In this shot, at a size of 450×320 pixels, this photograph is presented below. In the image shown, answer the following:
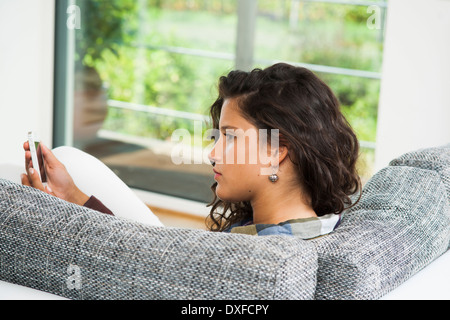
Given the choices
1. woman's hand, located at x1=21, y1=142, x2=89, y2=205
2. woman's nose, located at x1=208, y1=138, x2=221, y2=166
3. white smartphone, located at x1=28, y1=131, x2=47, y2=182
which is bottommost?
woman's hand, located at x1=21, y1=142, x2=89, y2=205

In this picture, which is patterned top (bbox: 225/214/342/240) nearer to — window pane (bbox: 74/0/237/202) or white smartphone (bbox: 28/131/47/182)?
white smartphone (bbox: 28/131/47/182)

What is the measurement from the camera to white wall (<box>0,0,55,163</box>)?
4.11 meters

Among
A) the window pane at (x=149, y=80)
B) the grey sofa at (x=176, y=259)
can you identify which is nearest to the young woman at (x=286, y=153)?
the grey sofa at (x=176, y=259)

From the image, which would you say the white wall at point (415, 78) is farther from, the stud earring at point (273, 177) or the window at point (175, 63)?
the stud earring at point (273, 177)

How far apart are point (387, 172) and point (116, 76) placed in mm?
2935

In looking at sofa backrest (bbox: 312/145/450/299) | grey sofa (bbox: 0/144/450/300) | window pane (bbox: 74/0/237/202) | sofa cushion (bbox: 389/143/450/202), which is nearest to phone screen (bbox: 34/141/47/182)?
grey sofa (bbox: 0/144/450/300)

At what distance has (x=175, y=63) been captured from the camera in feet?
13.4

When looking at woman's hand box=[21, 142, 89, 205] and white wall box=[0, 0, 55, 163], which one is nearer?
woman's hand box=[21, 142, 89, 205]

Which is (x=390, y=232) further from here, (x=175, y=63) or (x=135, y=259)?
(x=175, y=63)

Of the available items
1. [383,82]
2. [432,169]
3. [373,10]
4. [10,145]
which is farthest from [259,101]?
[10,145]

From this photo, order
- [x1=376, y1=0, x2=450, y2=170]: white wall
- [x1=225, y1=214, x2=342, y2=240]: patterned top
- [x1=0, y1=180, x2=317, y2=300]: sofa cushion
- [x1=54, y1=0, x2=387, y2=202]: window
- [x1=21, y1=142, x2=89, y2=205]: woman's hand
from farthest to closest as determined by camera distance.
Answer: [x1=54, y1=0, x2=387, y2=202]: window
[x1=376, y1=0, x2=450, y2=170]: white wall
[x1=21, y1=142, x2=89, y2=205]: woman's hand
[x1=225, y1=214, x2=342, y2=240]: patterned top
[x1=0, y1=180, x2=317, y2=300]: sofa cushion

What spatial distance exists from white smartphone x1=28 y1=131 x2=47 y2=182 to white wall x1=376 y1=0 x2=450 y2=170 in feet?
6.86

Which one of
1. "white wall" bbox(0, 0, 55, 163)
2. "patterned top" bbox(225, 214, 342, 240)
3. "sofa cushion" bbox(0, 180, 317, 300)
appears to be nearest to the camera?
"sofa cushion" bbox(0, 180, 317, 300)

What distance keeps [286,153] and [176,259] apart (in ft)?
1.50
